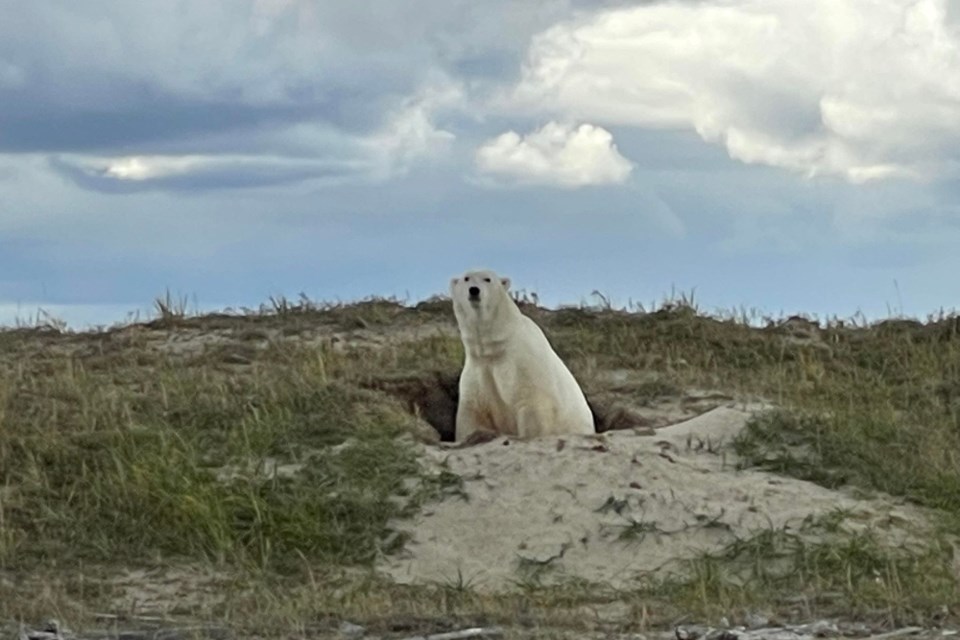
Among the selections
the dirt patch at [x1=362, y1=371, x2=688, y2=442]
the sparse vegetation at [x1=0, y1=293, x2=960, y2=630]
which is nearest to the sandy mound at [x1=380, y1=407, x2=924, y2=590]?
the sparse vegetation at [x1=0, y1=293, x2=960, y2=630]

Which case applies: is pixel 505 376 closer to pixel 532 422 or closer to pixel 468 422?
pixel 532 422

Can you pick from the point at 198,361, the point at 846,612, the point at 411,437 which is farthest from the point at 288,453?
the point at 846,612

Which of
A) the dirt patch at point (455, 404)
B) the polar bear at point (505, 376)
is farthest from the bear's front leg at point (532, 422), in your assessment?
the dirt patch at point (455, 404)

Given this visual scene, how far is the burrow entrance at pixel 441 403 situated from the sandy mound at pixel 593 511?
1720mm

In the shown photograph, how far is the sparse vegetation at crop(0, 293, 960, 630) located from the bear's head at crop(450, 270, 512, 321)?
870 millimetres

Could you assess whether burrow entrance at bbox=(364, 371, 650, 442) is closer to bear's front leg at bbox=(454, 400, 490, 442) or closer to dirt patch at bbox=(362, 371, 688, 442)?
dirt patch at bbox=(362, 371, 688, 442)

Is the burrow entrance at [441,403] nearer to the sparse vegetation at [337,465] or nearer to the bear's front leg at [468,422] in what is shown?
the sparse vegetation at [337,465]

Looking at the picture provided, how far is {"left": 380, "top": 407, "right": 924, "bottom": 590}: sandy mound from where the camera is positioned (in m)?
9.28

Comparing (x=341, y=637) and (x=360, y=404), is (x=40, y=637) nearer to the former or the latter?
(x=341, y=637)

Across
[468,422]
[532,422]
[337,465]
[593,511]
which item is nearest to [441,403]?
[468,422]

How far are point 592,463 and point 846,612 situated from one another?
9.24 ft

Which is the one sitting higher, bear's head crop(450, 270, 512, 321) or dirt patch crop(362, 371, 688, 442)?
bear's head crop(450, 270, 512, 321)

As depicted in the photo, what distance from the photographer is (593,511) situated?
32.0 ft

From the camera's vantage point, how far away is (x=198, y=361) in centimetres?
1334
